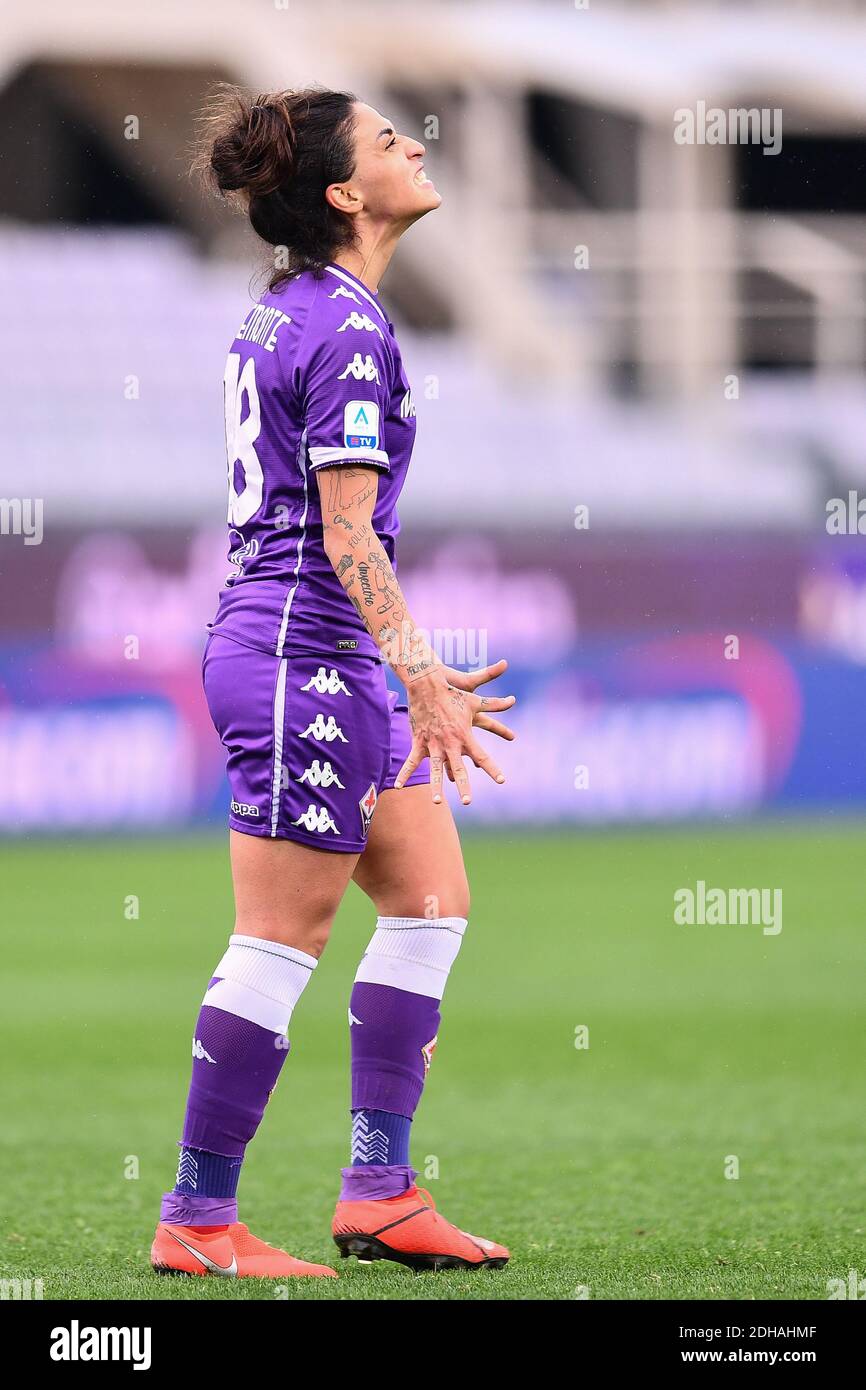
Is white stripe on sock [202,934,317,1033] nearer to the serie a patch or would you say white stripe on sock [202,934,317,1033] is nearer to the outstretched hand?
the outstretched hand

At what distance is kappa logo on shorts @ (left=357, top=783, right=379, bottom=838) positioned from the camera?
3.19 metres

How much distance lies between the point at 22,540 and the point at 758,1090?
8.35m

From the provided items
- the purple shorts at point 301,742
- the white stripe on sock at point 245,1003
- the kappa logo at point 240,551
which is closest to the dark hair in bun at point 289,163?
the kappa logo at point 240,551

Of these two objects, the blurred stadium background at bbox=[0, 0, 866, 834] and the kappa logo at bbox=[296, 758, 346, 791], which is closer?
the kappa logo at bbox=[296, 758, 346, 791]

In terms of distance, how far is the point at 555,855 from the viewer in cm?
1223

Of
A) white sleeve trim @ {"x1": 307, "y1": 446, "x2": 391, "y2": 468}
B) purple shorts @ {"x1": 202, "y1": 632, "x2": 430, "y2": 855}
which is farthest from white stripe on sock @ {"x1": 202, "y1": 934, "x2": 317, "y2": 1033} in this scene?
white sleeve trim @ {"x1": 307, "y1": 446, "x2": 391, "y2": 468}

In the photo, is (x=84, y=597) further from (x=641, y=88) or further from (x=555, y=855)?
(x=641, y=88)

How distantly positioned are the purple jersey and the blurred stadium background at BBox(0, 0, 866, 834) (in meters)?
9.15

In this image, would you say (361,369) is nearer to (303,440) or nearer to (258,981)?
(303,440)

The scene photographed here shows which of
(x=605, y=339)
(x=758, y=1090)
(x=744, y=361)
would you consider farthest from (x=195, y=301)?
(x=758, y=1090)

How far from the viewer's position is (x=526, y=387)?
66.8 ft

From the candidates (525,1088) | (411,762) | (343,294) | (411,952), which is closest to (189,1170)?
(411,952)

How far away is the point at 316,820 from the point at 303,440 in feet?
2.00

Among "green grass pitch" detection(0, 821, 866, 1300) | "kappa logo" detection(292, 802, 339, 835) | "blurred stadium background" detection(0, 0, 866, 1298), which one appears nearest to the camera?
"kappa logo" detection(292, 802, 339, 835)
